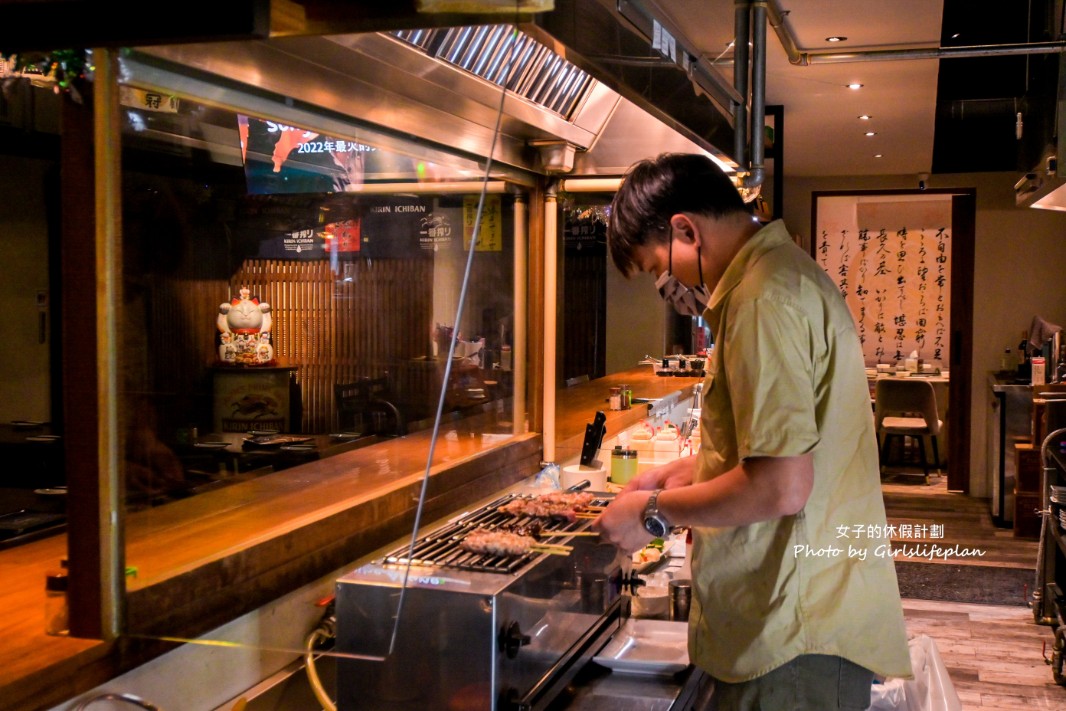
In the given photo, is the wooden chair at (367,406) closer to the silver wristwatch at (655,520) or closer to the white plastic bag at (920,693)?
the silver wristwatch at (655,520)

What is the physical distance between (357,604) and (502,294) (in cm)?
170

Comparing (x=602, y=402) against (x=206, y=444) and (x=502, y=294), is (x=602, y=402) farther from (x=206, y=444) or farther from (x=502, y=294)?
(x=206, y=444)

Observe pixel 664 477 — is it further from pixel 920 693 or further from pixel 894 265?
pixel 894 265

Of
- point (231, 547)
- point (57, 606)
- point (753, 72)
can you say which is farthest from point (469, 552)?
point (753, 72)

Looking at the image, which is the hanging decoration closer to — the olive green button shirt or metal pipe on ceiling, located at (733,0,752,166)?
the olive green button shirt

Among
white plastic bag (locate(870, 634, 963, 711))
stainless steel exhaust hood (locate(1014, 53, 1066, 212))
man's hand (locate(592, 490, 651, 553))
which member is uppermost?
stainless steel exhaust hood (locate(1014, 53, 1066, 212))

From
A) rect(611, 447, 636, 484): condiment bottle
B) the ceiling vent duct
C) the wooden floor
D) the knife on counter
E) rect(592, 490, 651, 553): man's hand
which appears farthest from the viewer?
the wooden floor

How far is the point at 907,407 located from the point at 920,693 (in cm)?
737

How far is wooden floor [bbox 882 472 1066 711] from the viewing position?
443 centimetres

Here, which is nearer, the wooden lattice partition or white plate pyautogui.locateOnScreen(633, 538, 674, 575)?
the wooden lattice partition

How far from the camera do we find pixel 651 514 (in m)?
1.79

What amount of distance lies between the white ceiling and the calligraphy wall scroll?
5.83ft

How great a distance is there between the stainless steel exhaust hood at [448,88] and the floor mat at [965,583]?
12.9ft

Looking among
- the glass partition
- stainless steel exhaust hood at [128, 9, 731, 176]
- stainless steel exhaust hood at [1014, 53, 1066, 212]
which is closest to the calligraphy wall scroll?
stainless steel exhaust hood at [1014, 53, 1066, 212]
